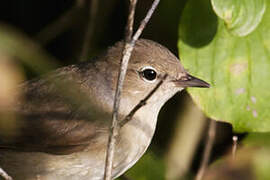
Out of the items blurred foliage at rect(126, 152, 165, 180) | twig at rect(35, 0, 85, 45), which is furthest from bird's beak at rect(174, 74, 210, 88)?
twig at rect(35, 0, 85, 45)

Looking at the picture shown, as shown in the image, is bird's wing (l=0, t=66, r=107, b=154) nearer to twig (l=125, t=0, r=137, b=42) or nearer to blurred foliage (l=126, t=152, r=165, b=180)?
blurred foliage (l=126, t=152, r=165, b=180)

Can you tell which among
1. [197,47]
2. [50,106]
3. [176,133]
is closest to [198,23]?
[197,47]

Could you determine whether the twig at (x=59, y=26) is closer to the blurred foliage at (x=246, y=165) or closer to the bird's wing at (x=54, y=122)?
the bird's wing at (x=54, y=122)

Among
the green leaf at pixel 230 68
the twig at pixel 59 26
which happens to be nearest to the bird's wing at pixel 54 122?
the green leaf at pixel 230 68

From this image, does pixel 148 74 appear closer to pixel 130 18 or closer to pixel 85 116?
pixel 85 116

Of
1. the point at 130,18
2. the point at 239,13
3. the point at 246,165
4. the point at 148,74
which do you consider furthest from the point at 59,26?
the point at 130,18

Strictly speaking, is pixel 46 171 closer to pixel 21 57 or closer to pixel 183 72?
pixel 21 57
